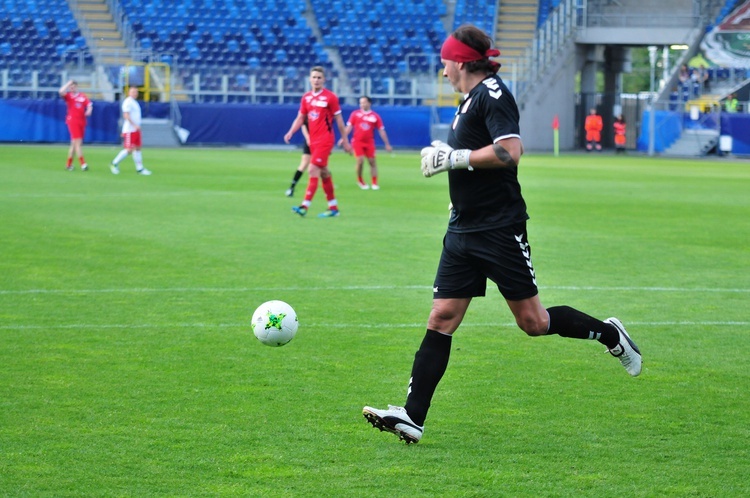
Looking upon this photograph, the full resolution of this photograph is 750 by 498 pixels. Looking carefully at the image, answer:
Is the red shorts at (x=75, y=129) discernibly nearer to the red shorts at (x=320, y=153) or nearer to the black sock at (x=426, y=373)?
the red shorts at (x=320, y=153)

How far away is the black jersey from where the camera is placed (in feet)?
18.4

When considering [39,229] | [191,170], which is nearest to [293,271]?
[39,229]

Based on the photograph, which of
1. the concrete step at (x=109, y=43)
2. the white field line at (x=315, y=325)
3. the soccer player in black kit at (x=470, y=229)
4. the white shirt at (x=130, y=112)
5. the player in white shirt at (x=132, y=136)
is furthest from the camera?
the concrete step at (x=109, y=43)

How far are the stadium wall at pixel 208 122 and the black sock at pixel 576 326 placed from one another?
39.0 m

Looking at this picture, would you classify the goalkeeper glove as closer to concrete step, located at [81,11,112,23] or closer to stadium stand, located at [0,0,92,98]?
stadium stand, located at [0,0,92,98]

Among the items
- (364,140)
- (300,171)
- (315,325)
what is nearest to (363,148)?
(364,140)

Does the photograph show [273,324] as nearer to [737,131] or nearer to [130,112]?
[130,112]

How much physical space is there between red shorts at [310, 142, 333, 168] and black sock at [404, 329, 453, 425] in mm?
11793

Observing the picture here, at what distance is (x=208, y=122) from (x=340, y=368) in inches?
1548

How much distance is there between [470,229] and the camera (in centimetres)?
570

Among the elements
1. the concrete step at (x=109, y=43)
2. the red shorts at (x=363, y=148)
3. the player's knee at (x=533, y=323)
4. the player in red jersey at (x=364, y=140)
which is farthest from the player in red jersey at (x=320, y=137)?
the concrete step at (x=109, y=43)

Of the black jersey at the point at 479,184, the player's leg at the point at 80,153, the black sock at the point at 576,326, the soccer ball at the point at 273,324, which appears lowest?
the player's leg at the point at 80,153

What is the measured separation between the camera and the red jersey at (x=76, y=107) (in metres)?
29.9

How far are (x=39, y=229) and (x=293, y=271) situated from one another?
5240 millimetres
